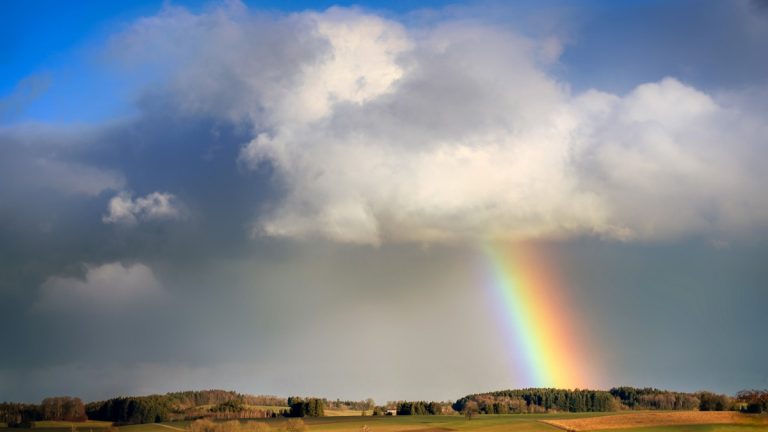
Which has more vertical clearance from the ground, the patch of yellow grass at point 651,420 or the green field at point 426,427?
the patch of yellow grass at point 651,420

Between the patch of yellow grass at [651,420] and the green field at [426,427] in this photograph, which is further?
the patch of yellow grass at [651,420]

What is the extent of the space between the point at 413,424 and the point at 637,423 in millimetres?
51063

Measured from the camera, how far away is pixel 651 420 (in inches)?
5886

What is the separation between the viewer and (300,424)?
504 ft

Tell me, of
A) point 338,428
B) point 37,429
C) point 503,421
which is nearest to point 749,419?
point 503,421

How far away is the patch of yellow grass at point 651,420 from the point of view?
144 m

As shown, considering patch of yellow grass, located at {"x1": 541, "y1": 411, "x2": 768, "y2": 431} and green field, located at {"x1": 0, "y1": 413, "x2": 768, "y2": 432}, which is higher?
patch of yellow grass, located at {"x1": 541, "y1": 411, "x2": 768, "y2": 431}

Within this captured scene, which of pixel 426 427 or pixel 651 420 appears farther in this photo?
pixel 426 427

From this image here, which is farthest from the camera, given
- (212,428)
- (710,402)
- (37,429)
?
(710,402)

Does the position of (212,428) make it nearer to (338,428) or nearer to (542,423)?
(338,428)

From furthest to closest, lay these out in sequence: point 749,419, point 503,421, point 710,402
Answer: point 710,402 < point 503,421 < point 749,419

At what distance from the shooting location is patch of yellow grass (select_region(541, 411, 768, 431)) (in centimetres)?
14400

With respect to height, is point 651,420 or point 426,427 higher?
point 651,420

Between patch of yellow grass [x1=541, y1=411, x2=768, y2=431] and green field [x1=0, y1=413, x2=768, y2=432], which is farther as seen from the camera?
patch of yellow grass [x1=541, y1=411, x2=768, y2=431]
